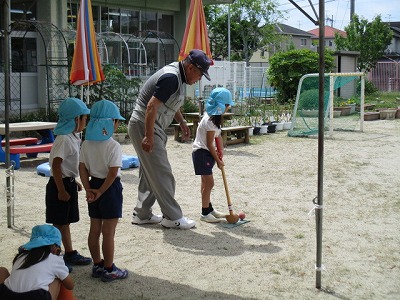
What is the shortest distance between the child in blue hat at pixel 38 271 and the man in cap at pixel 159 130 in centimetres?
201

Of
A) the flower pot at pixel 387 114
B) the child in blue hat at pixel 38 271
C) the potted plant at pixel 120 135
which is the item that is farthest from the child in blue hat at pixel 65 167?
the flower pot at pixel 387 114

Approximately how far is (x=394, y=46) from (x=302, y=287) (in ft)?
196

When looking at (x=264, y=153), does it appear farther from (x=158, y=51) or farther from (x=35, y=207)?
(x=158, y=51)

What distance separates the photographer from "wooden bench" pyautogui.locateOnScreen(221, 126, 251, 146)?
12281 mm

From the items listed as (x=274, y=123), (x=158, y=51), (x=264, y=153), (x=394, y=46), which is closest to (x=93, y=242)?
(x=264, y=153)

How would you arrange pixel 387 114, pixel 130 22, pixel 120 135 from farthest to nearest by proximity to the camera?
pixel 387 114, pixel 130 22, pixel 120 135

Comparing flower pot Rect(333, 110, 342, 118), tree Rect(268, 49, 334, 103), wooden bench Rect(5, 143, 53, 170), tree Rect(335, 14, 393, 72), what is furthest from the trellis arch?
tree Rect(335, 14, 393, 72)

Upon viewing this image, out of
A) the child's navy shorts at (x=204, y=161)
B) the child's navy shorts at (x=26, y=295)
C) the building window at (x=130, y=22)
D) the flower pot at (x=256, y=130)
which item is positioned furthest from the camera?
the building window at (x=130, y=22)

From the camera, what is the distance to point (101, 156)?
421 cm

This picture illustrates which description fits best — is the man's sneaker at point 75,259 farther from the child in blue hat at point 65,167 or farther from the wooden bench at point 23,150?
the wooden bench at point 23,150

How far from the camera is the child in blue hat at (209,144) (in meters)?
5.81

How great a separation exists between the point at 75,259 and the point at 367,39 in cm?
3384

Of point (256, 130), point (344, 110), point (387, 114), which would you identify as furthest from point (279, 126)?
point (387, 114)

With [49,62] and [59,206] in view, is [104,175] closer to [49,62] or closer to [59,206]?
[59,206]
